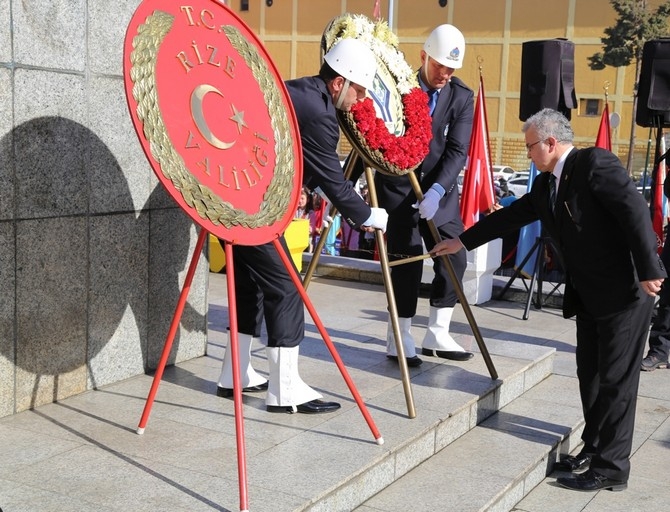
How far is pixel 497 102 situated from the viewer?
40125 mm

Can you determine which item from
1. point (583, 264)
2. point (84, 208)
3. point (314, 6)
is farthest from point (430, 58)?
point (314, 6)

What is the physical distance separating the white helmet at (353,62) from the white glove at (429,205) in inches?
42.7

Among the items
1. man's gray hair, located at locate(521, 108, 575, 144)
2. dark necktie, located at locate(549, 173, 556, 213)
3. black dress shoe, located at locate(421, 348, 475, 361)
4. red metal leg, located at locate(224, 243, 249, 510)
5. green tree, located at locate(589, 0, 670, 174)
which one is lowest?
black dress shoe, located at locate(421, 348, 475, 361)

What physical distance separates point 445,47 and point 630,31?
3049cm

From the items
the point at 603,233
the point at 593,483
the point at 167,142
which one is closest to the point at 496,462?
the point at 593,483

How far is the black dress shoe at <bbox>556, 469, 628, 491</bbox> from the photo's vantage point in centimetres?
469

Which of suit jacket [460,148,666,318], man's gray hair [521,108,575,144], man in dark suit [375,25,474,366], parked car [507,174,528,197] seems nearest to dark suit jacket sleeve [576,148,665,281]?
suit jacket [460,148,666,318]

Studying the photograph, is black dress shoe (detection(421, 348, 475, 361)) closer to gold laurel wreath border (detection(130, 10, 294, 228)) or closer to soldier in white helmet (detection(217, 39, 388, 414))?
soldier in white helmet (detection(217, 39, 388, 414))

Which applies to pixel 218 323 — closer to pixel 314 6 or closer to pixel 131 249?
pixel 131 249

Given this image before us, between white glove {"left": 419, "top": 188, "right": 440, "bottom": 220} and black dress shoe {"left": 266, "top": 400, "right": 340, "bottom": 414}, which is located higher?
white glove {"left": 419, "top": 188, "right": 440, "bottom": 220}

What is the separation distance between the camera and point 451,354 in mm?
6113

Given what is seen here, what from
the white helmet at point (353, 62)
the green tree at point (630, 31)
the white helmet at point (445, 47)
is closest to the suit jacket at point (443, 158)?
the white helmet at point (445, 47)

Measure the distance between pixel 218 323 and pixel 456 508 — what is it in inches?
127

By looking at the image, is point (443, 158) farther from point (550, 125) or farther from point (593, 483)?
point (593, 483)
